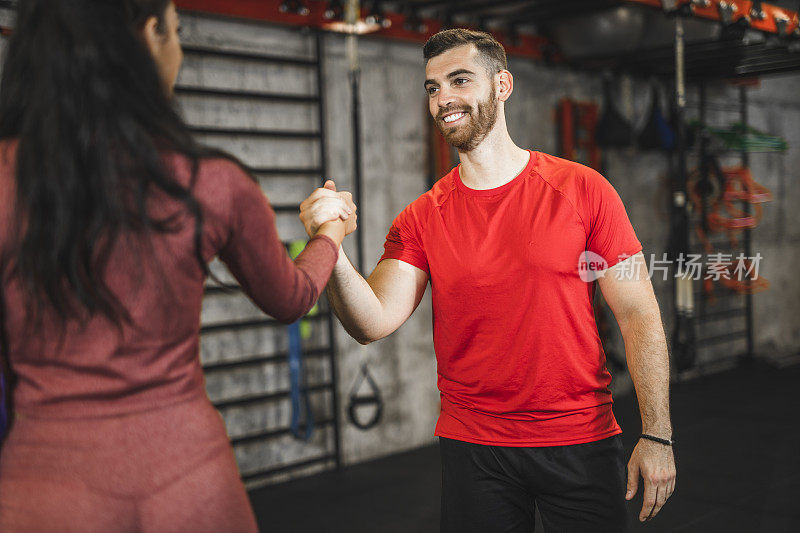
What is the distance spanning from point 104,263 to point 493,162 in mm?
1278

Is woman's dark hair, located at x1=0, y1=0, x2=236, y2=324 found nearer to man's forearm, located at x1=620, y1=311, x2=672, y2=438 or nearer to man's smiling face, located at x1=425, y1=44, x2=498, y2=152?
man's smiling face, located at x1=425, y1=44, x2=498, y2=152

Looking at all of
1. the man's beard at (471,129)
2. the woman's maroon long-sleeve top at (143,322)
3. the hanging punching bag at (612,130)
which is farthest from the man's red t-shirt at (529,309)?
the hanging punching bag at (612,130)

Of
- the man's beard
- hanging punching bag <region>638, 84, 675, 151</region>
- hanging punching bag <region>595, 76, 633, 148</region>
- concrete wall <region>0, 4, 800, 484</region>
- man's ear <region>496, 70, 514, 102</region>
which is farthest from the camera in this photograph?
hanging punching bag <region>638, 84, 675, 151</region>

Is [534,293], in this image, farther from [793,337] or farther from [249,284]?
[793,337]

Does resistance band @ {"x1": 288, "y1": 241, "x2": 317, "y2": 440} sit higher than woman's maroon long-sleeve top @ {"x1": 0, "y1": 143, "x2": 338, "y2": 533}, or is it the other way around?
woman's maroon long-sleeve top @ {"x1": 0, "y1": 143, "x2": 338, "y2": 533}

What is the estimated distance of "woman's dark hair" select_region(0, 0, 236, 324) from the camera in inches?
41.9

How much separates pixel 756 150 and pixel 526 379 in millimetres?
6443

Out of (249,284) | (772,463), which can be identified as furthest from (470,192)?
(772,463)

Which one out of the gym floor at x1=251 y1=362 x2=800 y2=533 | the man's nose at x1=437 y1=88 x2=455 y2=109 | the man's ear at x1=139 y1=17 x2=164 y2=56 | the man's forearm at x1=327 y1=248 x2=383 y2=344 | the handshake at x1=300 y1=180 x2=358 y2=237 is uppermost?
the man's nose at x1=437 y1=88 x2=455 y2=109

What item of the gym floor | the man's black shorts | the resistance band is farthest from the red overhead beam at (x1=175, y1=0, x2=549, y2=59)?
the man's black shorts

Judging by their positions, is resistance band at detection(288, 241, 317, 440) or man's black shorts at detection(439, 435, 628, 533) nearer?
man's black shorts at detection(439, 435, 628, 533)

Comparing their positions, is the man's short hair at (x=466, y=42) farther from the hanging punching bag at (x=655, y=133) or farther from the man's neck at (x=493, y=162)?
the hanging punching bag at (x=655, y=133)

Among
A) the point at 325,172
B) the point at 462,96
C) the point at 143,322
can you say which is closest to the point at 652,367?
the point at 462,96

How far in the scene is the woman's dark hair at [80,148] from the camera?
1065 mm
